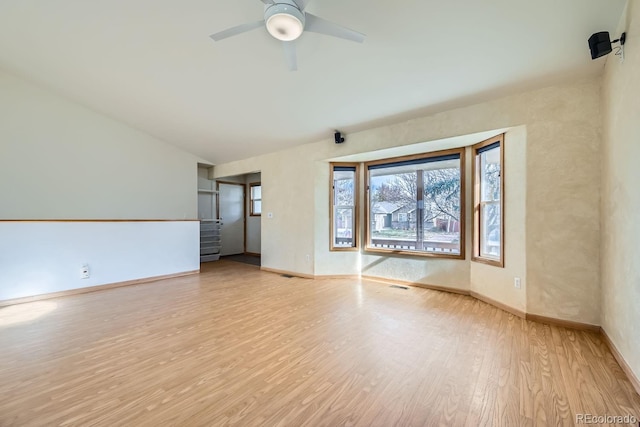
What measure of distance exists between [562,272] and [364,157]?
3098mm

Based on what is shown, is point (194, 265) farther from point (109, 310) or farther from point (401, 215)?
point (401, 215)

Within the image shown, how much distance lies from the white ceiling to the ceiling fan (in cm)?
38

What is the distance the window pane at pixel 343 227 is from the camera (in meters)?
5.22

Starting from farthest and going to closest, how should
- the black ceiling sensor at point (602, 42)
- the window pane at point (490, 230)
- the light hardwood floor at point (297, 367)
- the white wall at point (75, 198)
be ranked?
the white wall at point (75, 198) < the window pane at point (490, 230) < the black ceiling sensor at point (602, 42) < the light hardwood floor at point (297, 367)

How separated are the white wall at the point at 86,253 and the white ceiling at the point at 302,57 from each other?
2214 millimetres

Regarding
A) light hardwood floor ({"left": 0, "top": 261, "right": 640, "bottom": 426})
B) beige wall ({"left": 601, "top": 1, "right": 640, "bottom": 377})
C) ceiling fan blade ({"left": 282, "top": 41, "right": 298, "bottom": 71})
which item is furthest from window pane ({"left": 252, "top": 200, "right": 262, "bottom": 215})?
beige wall ({"left": 601, "top": 1, "right": 640, "bottom": 377})

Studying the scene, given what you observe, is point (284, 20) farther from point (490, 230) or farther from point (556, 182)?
point (490, 230)

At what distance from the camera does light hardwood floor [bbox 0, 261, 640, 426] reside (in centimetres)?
162

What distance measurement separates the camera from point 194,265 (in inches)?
219

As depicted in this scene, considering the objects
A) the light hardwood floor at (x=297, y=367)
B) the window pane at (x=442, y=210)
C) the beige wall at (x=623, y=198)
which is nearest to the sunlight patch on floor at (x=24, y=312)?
the light hardwood floor at (x=297, y=367)

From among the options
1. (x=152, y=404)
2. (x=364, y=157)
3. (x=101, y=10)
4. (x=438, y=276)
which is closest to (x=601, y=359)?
(x=438, y=276)

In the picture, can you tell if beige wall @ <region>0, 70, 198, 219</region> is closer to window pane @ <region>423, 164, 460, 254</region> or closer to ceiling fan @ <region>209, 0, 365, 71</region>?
ceiling fan @ <region>209, 0, 365, 71</region>

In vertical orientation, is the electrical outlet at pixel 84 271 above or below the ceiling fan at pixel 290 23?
below

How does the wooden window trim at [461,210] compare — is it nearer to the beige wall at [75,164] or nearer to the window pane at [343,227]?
the window pane at [343,227]
